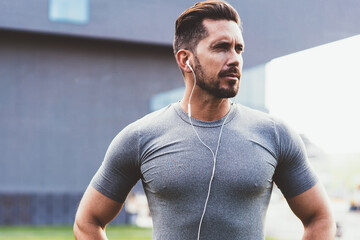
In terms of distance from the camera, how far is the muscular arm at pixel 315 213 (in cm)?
187

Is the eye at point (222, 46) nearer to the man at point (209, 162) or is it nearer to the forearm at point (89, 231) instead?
the man at point (209, 162)

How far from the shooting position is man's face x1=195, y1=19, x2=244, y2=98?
1860mm

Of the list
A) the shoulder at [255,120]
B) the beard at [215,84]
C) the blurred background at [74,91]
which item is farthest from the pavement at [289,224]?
the beard at [215,84]

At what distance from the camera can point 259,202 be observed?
1.83 meters

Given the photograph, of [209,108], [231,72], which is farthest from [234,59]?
[209,108]

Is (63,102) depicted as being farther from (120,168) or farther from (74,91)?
(120,168)

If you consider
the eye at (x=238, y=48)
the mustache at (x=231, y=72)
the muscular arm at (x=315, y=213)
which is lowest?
the muscular arm at (x=315, y=213)

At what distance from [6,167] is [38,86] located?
7.13 feet

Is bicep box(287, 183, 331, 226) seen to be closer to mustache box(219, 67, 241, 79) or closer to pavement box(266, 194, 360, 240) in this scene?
mustache box(219, 67, 241, 79)

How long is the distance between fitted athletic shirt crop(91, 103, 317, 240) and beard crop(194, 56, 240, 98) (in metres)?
0.11

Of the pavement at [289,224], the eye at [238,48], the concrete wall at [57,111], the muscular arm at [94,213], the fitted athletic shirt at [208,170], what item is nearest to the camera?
the fitted athletic shirt at [208,170]

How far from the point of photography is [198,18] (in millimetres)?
1974

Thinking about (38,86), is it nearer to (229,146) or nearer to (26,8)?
(26,8)

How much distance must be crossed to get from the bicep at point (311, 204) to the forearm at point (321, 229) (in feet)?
0.05
